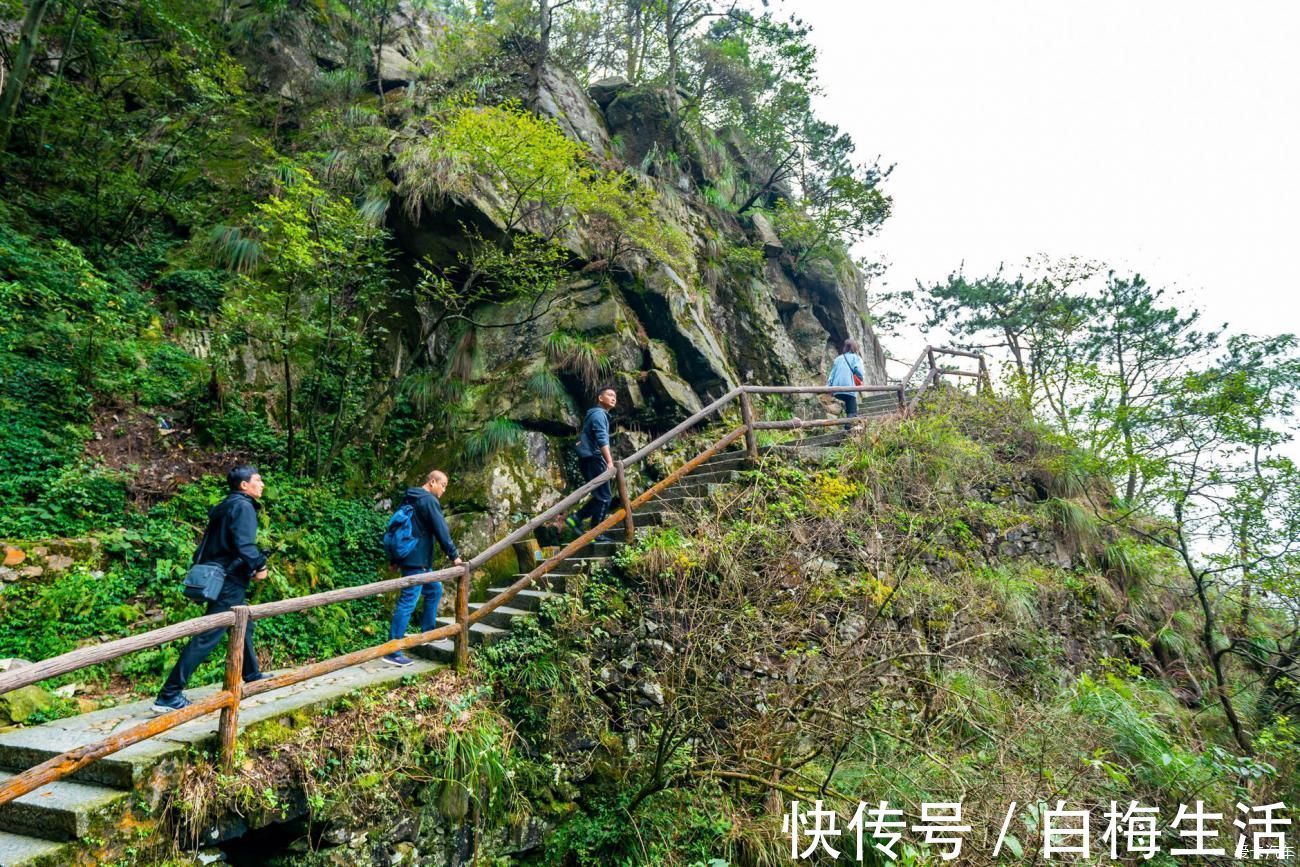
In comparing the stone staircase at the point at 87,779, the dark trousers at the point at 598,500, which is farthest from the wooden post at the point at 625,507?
the stone staircase at the point at 87,779

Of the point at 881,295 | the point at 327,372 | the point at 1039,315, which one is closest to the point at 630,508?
the point at 327,372

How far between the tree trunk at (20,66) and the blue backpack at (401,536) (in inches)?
333

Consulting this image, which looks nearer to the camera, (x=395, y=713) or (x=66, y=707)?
(x=395, y=713)

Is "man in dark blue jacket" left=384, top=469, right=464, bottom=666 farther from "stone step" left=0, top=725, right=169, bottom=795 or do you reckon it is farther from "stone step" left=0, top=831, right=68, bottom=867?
"stone step" left=0, top=831, right=68, bottom=867

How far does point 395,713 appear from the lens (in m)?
4.20

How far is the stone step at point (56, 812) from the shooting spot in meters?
2.81

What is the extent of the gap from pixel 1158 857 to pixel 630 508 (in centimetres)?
571

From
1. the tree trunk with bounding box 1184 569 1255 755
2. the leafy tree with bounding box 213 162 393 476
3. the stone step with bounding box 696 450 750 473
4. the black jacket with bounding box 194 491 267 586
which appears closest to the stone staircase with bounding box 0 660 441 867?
the black jacket with bounding box 194 491 267 586

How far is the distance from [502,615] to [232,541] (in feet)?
7.43

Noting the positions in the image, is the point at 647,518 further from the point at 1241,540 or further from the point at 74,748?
the point at 1241,540

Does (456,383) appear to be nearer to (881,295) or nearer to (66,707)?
(66,707)

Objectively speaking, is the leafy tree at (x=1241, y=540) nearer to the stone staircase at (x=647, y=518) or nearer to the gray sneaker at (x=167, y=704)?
the stone staircase at (x=647, y=518)

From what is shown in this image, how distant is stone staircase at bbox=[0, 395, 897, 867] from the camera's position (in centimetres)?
282

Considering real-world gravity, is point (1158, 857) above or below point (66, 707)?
below
